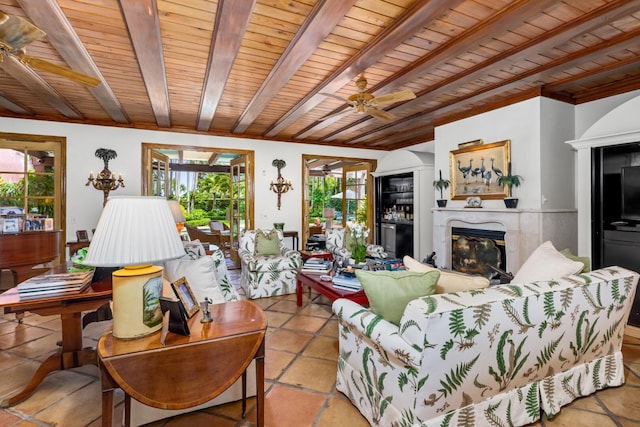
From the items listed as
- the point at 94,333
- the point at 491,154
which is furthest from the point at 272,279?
the point at 491,154

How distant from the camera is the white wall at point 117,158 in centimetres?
458

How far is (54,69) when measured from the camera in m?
2.29

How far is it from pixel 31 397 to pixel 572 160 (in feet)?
17.9

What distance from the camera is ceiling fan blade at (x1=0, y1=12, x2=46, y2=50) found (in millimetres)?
1806

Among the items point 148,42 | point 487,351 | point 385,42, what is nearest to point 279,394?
point 487,351

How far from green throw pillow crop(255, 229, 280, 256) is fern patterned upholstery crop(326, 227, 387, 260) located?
2.68 ft

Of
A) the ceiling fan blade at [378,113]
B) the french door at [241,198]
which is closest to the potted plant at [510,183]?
the ceiling fan blade at [378,113]

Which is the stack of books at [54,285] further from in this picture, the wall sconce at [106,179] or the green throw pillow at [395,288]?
the wall sconce at [106,179]

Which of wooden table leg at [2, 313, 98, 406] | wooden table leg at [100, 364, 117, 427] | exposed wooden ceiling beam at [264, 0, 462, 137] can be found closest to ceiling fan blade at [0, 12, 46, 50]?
wooden table leg at [2, 313, 98, 406]

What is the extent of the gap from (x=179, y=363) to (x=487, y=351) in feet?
4.26

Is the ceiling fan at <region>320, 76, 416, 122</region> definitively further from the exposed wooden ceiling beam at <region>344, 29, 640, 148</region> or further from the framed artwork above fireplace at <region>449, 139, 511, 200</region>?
the framed artwork above fireplace at <region>449, 139, 511, 200</region>

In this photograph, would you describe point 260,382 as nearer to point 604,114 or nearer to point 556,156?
point 556,156

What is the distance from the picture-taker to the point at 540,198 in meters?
3.52

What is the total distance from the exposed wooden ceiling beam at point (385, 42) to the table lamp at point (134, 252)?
6.31 ft
